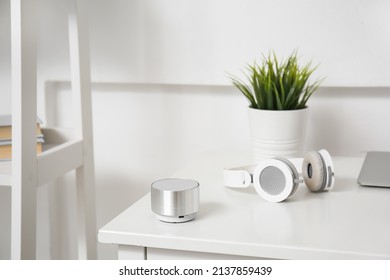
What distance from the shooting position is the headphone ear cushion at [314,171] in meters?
0.82

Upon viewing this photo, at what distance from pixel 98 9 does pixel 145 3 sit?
0.10 metres

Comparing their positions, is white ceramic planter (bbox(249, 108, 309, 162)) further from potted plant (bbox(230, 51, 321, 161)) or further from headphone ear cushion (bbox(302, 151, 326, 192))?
headphone ear cushion (bbox(302, 151, 326, 192))

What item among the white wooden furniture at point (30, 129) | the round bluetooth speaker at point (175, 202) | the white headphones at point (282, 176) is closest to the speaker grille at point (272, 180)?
the white headphones at point (282, 176)

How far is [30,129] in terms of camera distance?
918mm

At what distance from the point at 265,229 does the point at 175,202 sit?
116 millimetres

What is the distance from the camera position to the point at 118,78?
122 centimetres

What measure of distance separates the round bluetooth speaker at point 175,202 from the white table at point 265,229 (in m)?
0.01

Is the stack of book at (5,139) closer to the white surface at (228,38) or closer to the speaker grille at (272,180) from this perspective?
the white surface at (228,38)

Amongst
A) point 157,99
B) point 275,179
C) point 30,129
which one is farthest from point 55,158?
point 275,179

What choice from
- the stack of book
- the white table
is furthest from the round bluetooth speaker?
the stack of book

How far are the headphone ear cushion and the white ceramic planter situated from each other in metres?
0.11

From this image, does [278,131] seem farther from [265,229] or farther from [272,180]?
[265,229]
